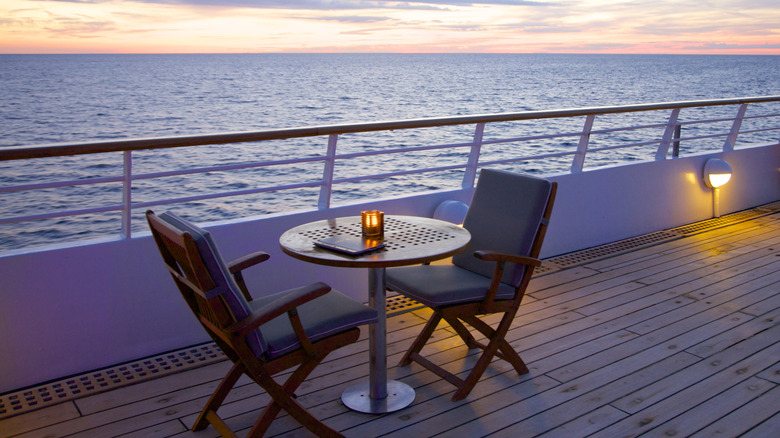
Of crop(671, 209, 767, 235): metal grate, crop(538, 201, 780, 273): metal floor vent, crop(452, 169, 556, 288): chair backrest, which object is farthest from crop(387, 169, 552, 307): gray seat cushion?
crop(671, 209, 767, 235): metal grate

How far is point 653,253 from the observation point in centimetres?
465

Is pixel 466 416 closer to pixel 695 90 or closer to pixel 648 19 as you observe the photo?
pixel 648 19

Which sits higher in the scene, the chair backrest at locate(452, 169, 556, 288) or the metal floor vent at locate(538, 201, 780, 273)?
the chair backrest at locate(452, 169, 556, 288)

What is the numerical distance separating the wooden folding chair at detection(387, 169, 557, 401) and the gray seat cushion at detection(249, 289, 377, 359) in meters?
0.36

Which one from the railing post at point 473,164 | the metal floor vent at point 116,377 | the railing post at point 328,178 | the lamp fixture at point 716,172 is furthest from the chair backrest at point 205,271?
the lamp fixture at point 716,172

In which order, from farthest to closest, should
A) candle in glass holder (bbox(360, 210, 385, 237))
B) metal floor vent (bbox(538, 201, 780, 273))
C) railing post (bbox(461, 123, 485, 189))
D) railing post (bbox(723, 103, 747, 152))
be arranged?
1. railing post (bbox(723, 103, 747, 152))
2. metal floor vent (bbox(538, 201, 780, 273))
3. railing post (bbox(461, 123, 485, 189))
4. candle in glass holder (bbox(360, 210, 385, 237))

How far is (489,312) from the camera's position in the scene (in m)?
2.69

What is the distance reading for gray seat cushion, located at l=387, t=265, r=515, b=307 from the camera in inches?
103

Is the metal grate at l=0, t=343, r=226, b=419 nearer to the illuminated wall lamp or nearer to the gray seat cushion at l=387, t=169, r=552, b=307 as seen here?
the gray seat cushion at l=387, t=169, r=552, b=307

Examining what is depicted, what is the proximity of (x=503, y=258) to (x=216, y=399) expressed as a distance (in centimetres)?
119

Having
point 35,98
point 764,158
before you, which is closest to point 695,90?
point 35,98

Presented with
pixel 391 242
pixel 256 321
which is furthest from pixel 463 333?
pixel 256 321

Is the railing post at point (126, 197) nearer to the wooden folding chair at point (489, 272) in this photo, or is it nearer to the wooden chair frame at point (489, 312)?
the wooden folding chair at point (489, 272)

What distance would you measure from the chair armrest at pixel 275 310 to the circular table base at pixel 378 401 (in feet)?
2.15
